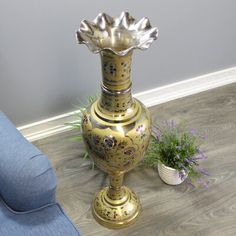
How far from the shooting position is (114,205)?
1.46 meters

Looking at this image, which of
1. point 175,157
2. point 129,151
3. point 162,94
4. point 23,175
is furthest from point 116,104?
point 162,94

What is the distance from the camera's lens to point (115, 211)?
146 centimetres

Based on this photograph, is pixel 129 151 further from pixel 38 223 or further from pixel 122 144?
pixel 38 223

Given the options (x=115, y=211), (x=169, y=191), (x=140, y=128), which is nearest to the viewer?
(x=140, y=128)

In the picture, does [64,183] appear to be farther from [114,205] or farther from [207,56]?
[207,56]

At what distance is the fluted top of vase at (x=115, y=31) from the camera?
1101mm

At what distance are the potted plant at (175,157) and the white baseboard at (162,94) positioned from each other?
0.40m

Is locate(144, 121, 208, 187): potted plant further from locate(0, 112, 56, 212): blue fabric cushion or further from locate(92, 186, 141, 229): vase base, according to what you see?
locate(0, 112, 56, 212): blue fabric cushion

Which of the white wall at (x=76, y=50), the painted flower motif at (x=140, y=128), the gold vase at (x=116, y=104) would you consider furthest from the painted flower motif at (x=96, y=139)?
the white wall at (x=76, y=50)

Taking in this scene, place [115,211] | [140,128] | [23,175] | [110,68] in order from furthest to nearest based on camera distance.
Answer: [115,211]
[140,128]
[110,68]
[23,175]

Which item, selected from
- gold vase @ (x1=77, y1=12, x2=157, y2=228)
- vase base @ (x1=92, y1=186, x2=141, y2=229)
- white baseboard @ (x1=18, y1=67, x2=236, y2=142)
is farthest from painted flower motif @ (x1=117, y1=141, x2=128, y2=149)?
white baseboard @ (x1=18, y1=67, x2=236, y2=142)

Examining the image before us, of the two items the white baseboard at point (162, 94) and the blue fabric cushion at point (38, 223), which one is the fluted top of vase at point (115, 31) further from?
the white baseboard at point (162, 94)

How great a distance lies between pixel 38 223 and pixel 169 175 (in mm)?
702

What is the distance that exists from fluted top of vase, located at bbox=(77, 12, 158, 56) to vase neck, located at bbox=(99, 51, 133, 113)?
0.06 metres
